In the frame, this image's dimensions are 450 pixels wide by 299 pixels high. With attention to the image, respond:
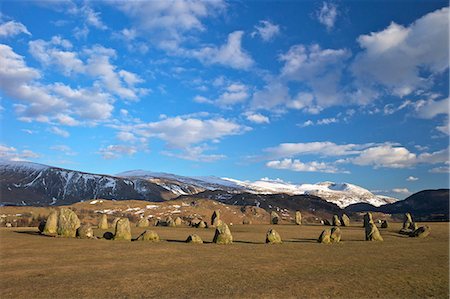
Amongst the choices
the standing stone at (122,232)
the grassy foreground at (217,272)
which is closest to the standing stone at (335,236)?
the grassy foreground at (217,272)

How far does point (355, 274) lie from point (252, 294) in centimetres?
680

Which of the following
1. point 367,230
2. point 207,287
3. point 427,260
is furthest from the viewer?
point 367,230

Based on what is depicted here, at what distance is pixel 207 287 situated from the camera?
1503 cm

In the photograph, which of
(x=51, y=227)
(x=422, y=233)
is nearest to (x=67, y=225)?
(x=51, y=227)

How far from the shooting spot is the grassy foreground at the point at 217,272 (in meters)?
14.4

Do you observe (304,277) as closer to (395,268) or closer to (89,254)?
(395,268)

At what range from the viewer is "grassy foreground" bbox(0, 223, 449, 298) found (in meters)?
14.4

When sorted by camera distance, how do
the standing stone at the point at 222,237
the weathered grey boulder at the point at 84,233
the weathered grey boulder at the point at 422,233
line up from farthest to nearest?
the weathered grey boulder at the point at 422,233
the weathered grey boulder at the point at 84,233
the standing stone at the point at 222,237

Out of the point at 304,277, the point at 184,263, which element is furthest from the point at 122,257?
the point at 304,277

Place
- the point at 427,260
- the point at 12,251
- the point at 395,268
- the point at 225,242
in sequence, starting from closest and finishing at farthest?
the point at 395,268 < the point at 427,260 < the point at 12,251 < the point at 225,242

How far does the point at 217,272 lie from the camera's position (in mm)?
18250

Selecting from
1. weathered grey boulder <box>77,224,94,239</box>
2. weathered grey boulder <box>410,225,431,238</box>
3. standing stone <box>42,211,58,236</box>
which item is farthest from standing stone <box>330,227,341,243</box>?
standing stone <box>42,211,58,236</box>

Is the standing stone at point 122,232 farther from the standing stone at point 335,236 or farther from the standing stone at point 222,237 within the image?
the standing stone at point 335,236

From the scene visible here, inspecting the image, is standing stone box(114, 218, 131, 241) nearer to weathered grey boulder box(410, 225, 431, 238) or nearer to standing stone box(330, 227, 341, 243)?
standing stone box(330, 227, 341, 243)
